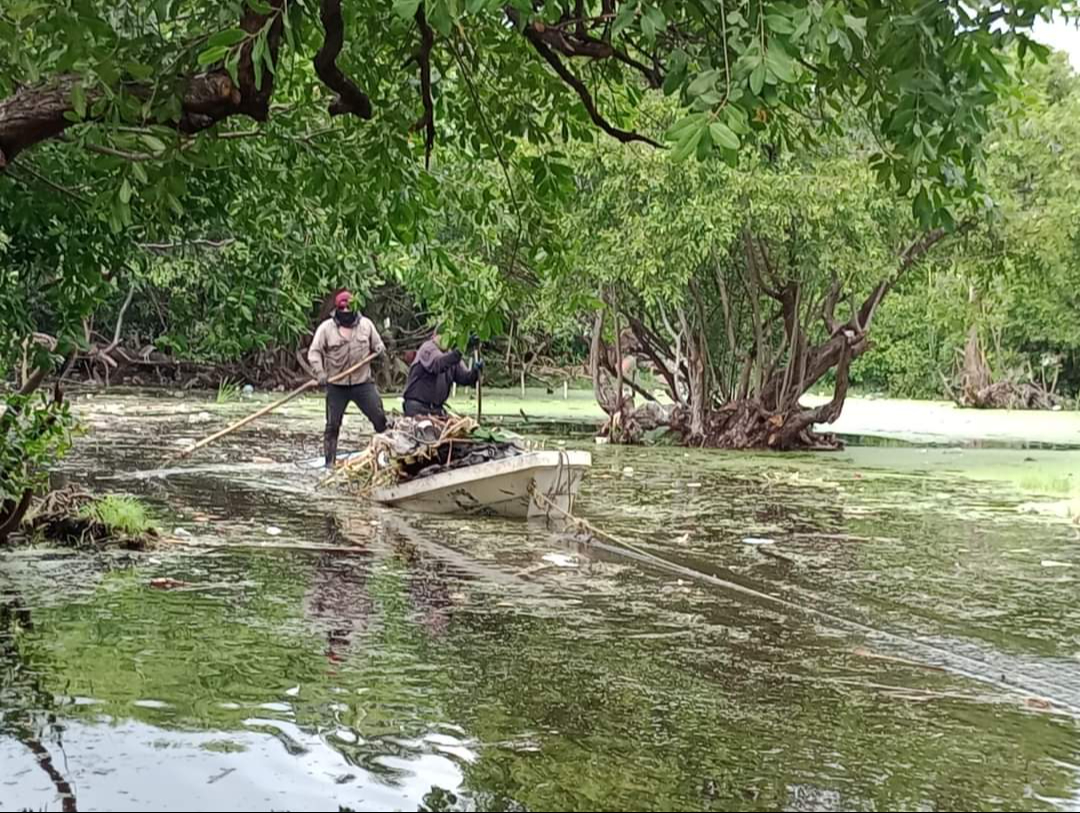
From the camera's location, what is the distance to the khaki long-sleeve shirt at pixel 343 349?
43.7 feet

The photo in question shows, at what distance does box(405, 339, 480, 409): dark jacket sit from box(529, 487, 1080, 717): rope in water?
2.27m

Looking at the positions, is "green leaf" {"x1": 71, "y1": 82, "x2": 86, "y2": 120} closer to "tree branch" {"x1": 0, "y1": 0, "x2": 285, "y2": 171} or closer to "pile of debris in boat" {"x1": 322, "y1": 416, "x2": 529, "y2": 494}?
"tree branch" {"x1": 0, "y1": 0, "x2": 285, "y2": 171}

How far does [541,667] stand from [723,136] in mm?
2803

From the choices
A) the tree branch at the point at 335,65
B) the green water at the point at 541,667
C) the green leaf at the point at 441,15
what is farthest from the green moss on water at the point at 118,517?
the green leaf at the point at 441,15

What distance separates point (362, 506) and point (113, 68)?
7.47 meters

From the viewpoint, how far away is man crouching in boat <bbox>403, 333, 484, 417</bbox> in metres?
12.2

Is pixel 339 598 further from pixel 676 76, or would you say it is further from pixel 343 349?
pixel 343 349

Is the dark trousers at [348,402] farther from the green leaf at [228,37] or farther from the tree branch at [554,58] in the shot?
the green leaf at [228,37]

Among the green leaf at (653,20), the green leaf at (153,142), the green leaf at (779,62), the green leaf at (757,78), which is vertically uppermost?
the green leaf at (653,20)

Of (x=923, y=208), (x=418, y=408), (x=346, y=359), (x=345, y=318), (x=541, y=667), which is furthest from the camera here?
(x=346, y=359)

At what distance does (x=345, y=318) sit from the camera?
43.8 feet

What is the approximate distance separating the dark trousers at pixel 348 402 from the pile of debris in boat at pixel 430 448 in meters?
1.56

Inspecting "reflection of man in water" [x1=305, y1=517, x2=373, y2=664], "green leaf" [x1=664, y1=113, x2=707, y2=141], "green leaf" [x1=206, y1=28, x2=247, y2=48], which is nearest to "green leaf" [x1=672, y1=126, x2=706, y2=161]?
"green leaf" [x1=664, y1=113, x2=707, y2=141]

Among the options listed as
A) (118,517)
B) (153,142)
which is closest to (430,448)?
(118,517)
